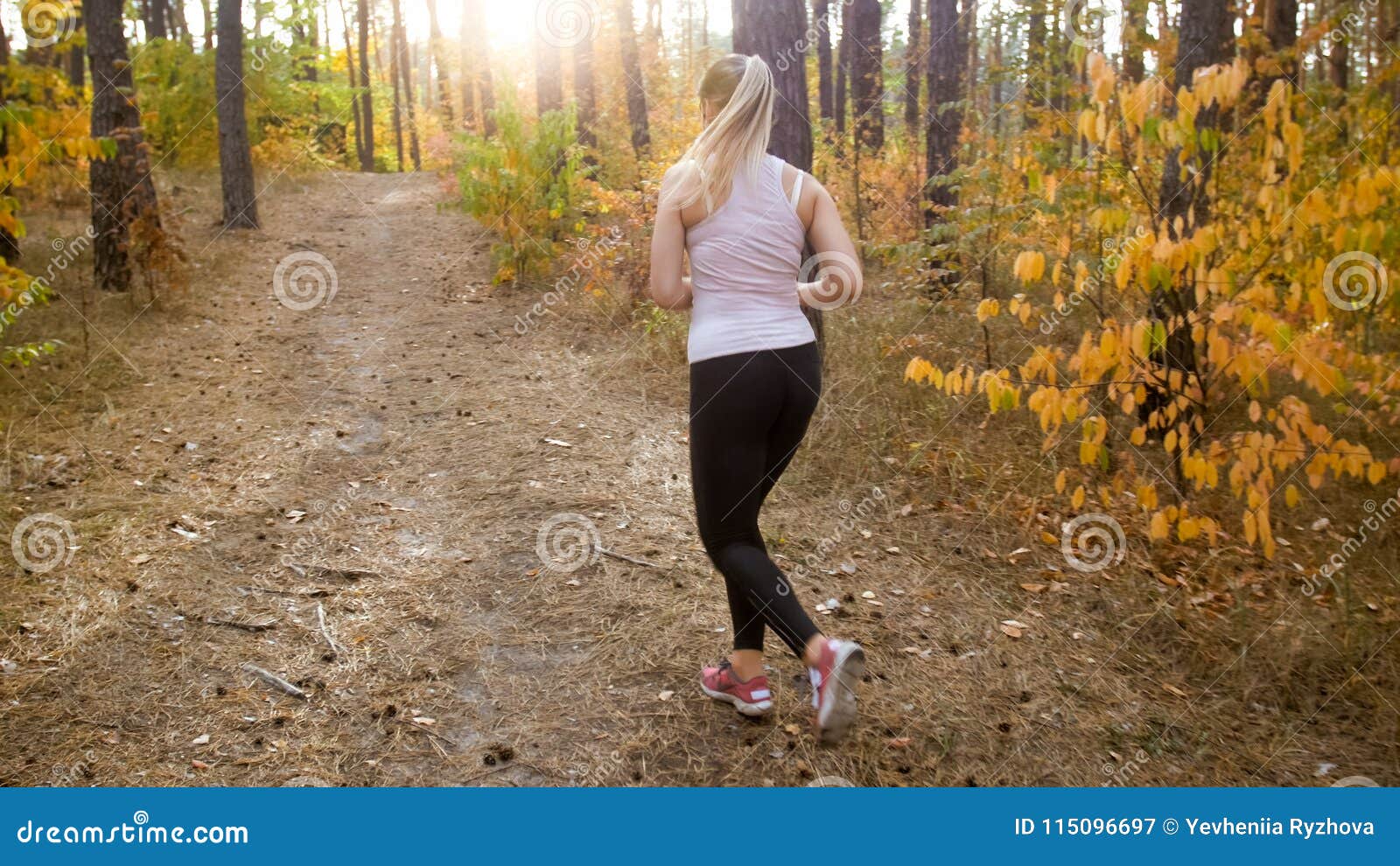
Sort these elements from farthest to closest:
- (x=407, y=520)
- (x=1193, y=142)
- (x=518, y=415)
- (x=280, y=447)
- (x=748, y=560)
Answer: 1. (x=518, y=415)
2. (x=280, y=447)
3. (x=407, y=520)
4. (x=1193, y=142)
5. (x=748, y=560)

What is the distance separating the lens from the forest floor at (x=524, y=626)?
3.22m

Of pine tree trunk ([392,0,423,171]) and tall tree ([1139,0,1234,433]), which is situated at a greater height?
pine tree trunk ([392,0,423,171])

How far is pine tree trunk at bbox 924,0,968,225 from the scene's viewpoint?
933 centimetres

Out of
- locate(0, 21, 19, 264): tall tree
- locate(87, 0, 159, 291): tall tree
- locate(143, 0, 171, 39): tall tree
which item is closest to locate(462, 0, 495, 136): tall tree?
locate(143, 0, 171, 39): tall tree

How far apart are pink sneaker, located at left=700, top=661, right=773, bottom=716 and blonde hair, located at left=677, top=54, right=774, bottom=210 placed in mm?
1606

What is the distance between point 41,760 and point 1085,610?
403cm

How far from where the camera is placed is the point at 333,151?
22.8m

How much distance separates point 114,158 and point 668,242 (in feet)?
26.6

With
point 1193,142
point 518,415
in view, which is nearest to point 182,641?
point 518,415

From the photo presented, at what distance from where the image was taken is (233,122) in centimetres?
1227

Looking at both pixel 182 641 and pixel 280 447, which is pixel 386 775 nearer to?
pixel 182 641

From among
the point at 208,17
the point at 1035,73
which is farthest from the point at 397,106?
the point at 1035,73

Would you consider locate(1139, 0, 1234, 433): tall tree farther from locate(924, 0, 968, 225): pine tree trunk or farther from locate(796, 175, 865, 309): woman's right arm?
locate(924, 0, 968, 225): pine tree trunk

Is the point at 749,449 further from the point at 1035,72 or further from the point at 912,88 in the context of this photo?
the point at 912,88
